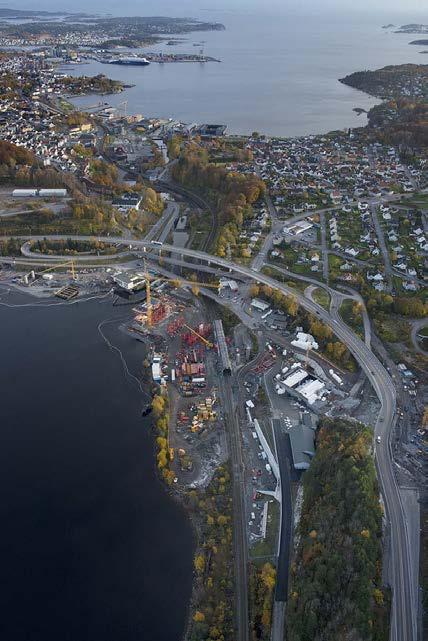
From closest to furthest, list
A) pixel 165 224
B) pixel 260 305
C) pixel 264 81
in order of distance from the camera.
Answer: pixel 260 305, pixel 165 224, pixel 264 81

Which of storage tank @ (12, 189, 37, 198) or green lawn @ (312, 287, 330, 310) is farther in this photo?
storage tank @ (12, 189, 37, 198)

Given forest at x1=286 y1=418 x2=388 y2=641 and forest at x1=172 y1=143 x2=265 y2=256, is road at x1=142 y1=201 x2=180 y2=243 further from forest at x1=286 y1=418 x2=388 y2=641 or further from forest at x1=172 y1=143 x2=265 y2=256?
forest at x1=286 y1=418 x2=388 y2=641

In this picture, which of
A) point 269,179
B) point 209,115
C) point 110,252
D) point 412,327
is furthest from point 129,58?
point 412,327

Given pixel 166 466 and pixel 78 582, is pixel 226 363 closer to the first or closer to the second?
pixel 166 466

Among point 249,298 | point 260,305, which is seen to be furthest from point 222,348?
point 249,298

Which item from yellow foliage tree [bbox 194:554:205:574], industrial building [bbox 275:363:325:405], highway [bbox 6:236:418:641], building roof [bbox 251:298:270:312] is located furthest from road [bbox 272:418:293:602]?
building roof [bbox 251:298:270:312]

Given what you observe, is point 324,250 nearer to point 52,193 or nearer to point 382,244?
point 382,244
